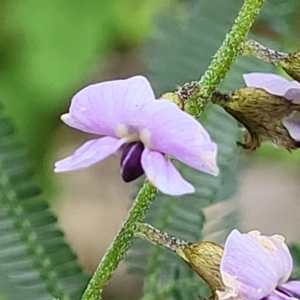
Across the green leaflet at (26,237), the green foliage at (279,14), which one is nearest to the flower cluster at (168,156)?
the green leaflet at (26,237)

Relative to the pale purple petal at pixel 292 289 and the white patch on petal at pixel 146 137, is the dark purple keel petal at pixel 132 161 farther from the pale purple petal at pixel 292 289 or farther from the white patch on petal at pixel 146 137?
the pale purple petal at pixel 292 289

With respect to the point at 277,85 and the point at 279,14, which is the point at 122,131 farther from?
the point at 279,14

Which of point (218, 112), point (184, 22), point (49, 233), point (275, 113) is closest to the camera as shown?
point (275, 113)

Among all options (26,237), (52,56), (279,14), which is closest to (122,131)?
(26,237)

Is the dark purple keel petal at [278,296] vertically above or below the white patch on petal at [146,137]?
below

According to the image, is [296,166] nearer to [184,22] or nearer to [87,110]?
[184,22]

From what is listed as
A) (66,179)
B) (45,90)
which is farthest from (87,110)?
(66,179)
